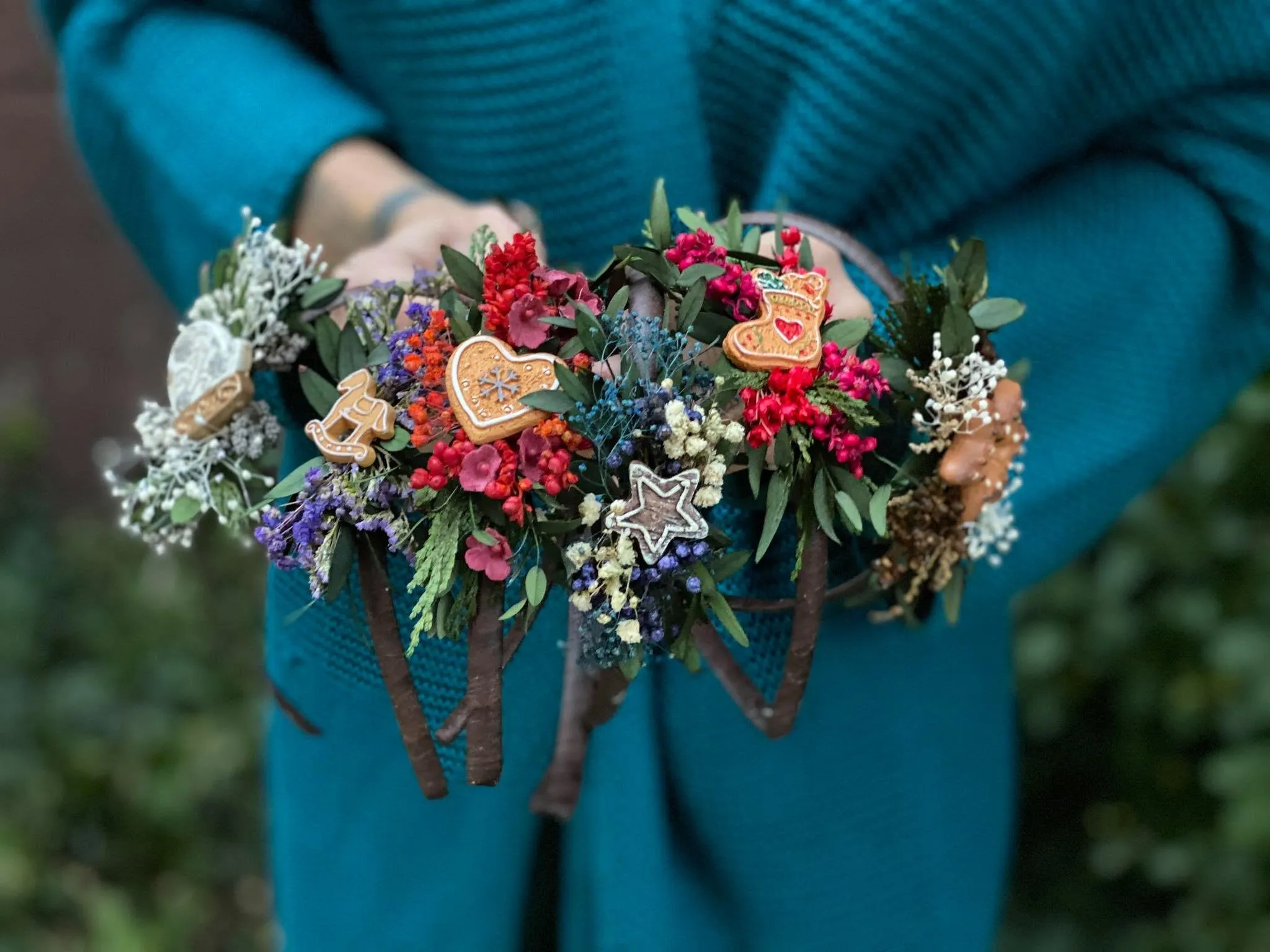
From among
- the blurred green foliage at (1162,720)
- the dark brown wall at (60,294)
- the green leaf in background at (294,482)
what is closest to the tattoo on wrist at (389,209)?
the green leaf in background at (294,482)

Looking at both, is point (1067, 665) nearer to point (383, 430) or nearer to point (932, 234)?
point (932, 234)

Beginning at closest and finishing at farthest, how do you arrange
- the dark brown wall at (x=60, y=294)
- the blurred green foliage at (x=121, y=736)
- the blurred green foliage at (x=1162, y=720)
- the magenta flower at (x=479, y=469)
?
1. the magenta flower at (x=479, y=469)
2. the blurred green foliage at (x=1162, y=720)
3. the blurred green foliage at (x=121, y=736)
4. the dark brown wall at (x=60, y=294)

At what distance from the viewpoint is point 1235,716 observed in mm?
1119

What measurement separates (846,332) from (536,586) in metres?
0.16

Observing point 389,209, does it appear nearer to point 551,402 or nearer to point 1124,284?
point 551,402

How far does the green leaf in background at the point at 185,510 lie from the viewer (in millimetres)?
511

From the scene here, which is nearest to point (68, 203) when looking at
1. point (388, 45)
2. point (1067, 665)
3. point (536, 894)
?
point (388, 45)

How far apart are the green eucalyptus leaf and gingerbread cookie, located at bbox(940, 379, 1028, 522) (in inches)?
2.9

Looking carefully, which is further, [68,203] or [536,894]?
[68,203]

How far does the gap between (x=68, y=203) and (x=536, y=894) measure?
1.43m

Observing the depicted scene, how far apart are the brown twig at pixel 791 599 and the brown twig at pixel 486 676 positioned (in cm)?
10

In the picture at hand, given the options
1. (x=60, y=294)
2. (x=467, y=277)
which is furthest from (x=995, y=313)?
(x=60, y=294)

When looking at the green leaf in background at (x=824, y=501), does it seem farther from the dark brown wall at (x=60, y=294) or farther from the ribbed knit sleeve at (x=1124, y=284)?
the dark brown wall at (x=60, y=294)

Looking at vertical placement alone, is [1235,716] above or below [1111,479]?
below
